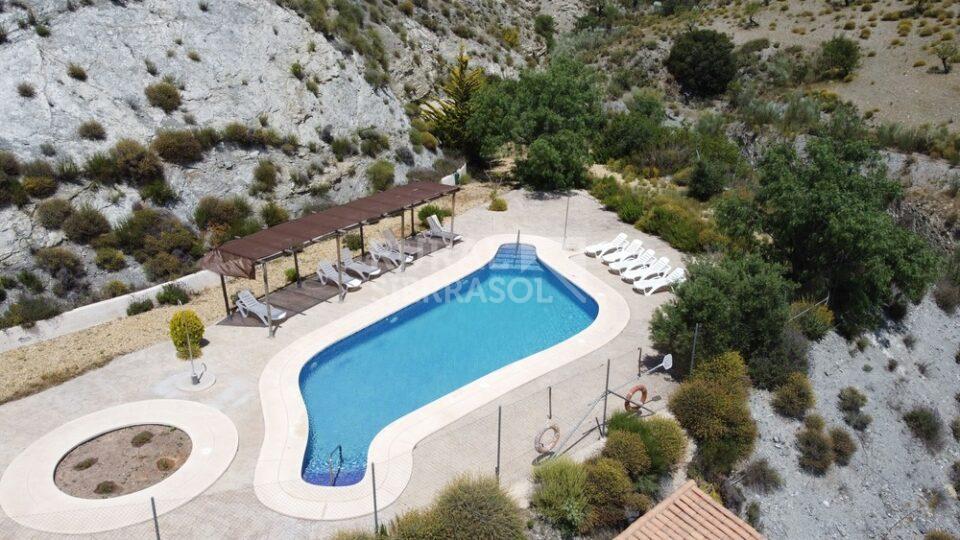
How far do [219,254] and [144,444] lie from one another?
5244 mm

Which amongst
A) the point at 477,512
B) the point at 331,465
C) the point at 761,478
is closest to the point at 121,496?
the point at 331,465

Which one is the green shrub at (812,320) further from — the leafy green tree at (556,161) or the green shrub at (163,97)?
the green shrub at (163,97)

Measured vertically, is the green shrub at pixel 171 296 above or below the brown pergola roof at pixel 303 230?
below

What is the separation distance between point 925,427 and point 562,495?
11.1m

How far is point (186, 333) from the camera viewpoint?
1438cm

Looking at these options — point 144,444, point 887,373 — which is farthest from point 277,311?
point 887,373

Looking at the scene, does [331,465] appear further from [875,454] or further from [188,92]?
[188,92]

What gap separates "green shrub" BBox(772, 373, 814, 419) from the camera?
571 inches

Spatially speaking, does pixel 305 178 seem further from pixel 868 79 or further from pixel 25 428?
pixel 868 79

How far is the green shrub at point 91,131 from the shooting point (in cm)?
2112

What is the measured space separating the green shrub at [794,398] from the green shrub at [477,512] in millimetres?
7444

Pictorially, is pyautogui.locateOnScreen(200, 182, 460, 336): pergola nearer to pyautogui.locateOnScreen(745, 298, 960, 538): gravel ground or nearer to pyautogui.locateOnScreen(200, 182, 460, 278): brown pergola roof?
pyautogui.locateOnScreen(200, 182, 460, 278): brown pergola roof

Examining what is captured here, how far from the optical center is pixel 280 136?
25125mm

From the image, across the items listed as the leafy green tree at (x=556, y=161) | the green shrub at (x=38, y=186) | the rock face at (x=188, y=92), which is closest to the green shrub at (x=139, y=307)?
the rock face at (x=188, y=92)
